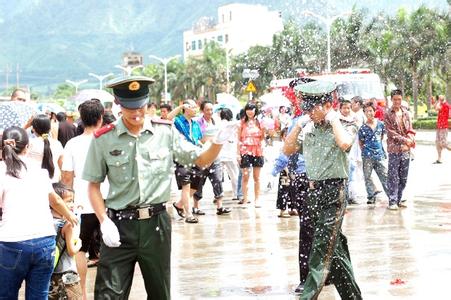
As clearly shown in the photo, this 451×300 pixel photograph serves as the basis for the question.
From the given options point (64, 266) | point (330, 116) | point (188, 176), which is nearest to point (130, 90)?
point (64, 266)

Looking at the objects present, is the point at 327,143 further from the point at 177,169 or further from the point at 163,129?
the point at 177,169

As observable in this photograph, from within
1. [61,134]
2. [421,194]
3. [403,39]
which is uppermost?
[403,39]

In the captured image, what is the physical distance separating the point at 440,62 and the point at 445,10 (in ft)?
12.1

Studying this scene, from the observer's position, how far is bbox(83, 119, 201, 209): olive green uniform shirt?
5047 mm

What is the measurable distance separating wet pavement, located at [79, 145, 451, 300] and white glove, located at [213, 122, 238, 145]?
2.92 meters

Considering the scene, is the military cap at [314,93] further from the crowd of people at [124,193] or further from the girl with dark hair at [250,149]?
the girl with dark hair at [250,149]

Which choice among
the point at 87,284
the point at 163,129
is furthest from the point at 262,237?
the point at 163,129

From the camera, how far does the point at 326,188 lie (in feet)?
21.8

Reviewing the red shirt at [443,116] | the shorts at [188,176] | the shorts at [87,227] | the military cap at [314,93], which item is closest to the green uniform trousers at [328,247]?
the military cap at [314,93]

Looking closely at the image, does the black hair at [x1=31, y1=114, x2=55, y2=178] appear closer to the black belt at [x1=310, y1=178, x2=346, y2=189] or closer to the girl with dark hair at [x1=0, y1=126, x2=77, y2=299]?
the girl with dark hair at [x1=0, y1=126, x2=77, y2=299]

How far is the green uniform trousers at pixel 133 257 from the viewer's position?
500cm

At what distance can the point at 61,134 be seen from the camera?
11.1 metres

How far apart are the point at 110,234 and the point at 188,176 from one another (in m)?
6.99

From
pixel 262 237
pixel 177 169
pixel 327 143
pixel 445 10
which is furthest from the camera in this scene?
pixel 445 10
